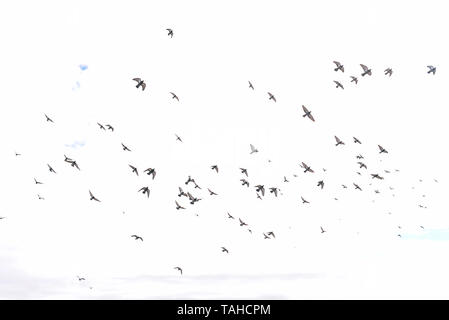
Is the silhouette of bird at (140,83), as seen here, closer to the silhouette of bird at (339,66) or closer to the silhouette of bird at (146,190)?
the silhouette of bird at (146,190)

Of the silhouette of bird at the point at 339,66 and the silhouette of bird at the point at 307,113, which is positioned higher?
the silhouette of bird at the point at 339,66

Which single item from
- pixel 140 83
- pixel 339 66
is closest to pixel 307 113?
pixel 339 66

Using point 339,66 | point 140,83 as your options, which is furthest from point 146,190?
point 339,66

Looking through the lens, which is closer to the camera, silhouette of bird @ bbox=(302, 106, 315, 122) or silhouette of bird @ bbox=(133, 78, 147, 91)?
silhouette of bird @ bbox=(133, 78, 147, 91)

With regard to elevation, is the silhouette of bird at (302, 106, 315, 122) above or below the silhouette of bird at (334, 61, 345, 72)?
below

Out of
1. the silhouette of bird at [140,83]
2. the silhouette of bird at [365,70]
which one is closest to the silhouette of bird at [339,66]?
the silhouette of bird at [365,70]

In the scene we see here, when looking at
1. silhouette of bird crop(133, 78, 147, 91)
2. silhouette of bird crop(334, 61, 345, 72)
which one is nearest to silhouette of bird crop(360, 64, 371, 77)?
silhouette of bird crop(334, 61, 345, 72)

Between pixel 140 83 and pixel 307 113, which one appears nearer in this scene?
pixel 140 83

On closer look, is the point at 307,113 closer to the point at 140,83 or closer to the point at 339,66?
the point at 339,66

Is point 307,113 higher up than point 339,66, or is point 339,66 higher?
point 339,66

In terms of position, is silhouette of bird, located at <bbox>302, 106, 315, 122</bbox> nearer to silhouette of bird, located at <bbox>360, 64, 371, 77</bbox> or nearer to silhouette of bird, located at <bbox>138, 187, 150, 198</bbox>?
silhouette of bird, located at <bbox>360, 64, 371, 77</bbox>

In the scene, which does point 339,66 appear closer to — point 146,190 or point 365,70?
point 365,70

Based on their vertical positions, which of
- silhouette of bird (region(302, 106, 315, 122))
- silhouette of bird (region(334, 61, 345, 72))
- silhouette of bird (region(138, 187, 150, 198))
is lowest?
silhouette of bird (region(138, 187, 150, 198))
